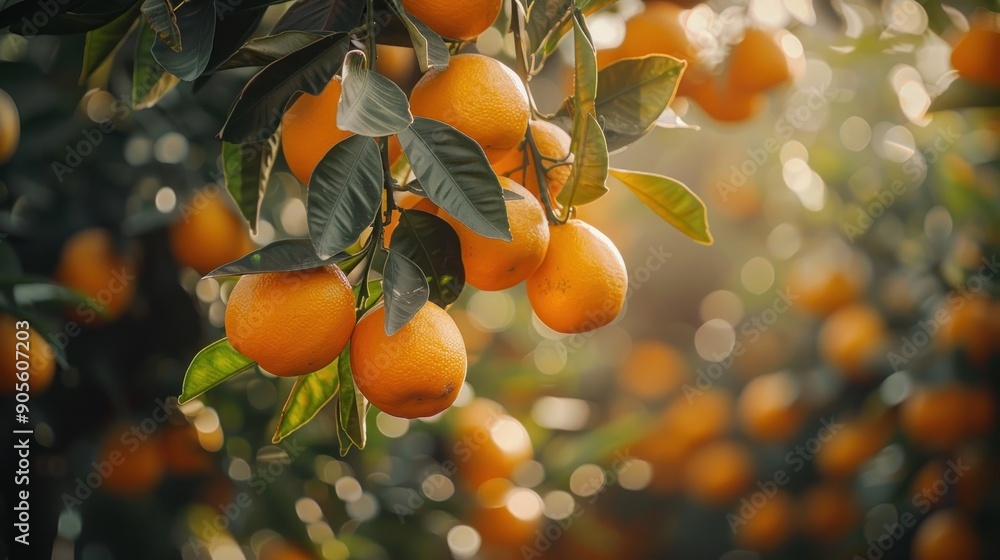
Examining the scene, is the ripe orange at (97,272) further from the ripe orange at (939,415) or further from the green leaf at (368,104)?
the ripe orange at (939,415)

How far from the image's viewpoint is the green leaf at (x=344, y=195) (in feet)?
1.80

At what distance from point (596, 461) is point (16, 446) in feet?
4.33

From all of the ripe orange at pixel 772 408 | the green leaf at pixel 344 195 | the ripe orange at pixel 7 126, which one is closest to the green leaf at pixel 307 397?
the green leaf at pixel 344 195

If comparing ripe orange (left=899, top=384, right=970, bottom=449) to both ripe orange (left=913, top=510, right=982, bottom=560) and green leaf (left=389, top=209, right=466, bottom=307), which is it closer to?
ripe orange (left=913, top=510, right=982, bottom=560)

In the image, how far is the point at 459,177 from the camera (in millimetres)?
583

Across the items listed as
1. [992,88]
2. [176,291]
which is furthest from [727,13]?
[176,291]

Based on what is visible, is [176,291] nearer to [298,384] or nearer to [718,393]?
[298,384]

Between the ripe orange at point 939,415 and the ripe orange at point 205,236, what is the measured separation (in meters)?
1.48

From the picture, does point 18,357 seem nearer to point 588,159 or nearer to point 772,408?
point 588,159

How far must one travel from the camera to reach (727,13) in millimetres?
1285

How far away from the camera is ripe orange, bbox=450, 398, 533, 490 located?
74.3 inches

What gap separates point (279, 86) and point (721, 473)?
179cm

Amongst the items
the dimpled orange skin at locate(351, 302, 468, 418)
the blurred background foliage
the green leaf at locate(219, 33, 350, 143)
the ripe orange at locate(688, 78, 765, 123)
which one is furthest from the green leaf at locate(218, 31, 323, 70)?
the ripe orange at locate(688, 78, 765, 123)

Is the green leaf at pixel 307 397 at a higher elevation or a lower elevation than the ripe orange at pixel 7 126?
higher
